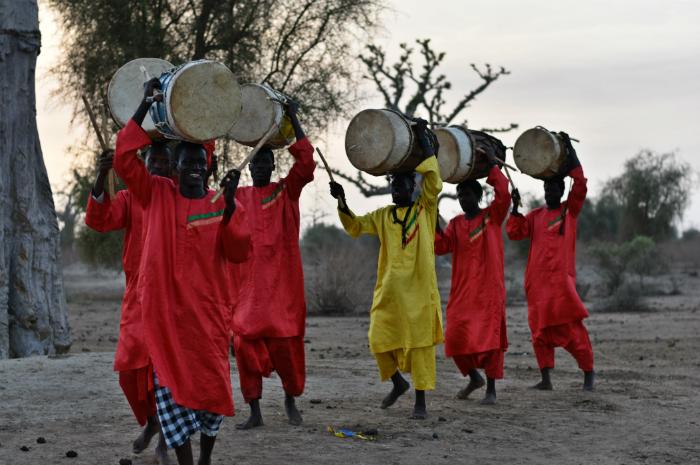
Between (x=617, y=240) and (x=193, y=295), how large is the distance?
42.9 meters

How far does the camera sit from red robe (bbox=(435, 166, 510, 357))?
342 inches

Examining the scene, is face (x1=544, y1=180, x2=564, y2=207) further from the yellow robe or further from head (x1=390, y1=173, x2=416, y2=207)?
head (x1=390, y1=173, x2=416, y2=207)

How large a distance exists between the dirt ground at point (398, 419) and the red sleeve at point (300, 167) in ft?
5.52

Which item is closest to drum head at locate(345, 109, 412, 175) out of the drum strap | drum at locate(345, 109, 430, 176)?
drum at locate(345, 109, 430, 176)

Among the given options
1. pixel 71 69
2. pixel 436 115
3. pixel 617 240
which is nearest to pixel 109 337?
pixel 71 69

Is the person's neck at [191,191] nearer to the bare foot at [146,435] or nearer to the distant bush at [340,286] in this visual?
the bare foot at [146,435]

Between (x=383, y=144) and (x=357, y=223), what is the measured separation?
0.72 m

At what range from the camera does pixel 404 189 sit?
796 centimetres

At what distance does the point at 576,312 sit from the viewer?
31.4 ft

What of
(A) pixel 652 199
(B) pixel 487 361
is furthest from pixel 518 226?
(A) pixel 652 199

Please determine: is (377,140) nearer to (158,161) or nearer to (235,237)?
(158,161)

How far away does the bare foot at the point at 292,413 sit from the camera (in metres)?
7.38

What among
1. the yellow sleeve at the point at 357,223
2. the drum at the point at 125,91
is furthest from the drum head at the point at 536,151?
the drum at the point at 125,91

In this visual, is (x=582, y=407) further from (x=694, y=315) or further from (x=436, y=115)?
(x=436, y=115)
